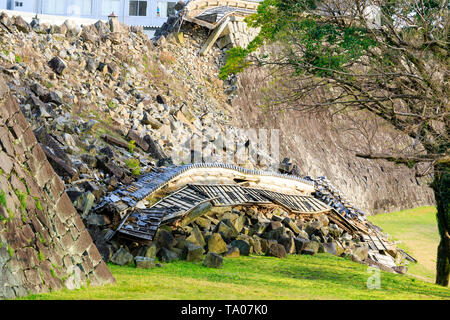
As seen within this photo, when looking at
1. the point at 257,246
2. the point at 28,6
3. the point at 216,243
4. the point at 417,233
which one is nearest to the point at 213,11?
the point at 417,233

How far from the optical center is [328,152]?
94.7 ft

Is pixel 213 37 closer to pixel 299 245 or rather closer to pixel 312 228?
pixel 312 228

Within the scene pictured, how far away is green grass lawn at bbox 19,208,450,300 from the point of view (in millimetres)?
7803

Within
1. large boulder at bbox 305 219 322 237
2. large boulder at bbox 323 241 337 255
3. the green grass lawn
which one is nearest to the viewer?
the green grass lawn

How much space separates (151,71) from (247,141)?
5.66 metres

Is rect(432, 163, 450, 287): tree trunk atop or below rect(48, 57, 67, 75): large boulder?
below

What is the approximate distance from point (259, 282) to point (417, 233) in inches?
651

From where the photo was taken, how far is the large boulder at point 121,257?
10336 millimetres

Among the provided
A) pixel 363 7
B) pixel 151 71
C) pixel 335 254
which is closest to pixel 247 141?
pixel 151 71

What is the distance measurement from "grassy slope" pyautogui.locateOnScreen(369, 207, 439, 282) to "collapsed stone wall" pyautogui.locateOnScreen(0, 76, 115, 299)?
39.3ft

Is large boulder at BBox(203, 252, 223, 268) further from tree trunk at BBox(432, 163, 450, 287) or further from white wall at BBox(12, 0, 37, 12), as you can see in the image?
white wall at BBox(12, 0, 37, 12)

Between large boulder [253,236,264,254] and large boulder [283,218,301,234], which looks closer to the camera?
large boulder [253,236,264,254]

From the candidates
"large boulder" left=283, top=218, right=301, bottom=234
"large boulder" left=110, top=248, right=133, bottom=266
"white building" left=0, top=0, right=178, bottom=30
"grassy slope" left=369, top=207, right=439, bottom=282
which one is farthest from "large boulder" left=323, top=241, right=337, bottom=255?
"white building" left=0, top=0, right=178, bottom=30

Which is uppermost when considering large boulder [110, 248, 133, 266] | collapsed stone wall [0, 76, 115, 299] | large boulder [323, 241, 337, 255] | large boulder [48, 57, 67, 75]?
large boulder [48, 57, 67, 75]
